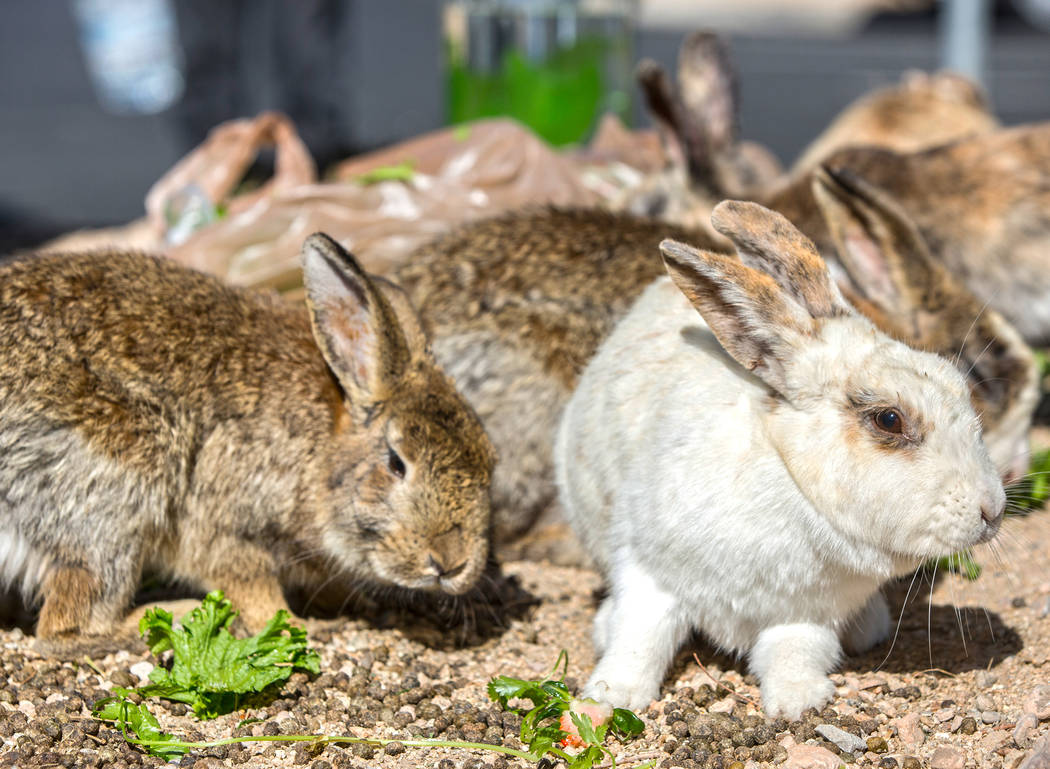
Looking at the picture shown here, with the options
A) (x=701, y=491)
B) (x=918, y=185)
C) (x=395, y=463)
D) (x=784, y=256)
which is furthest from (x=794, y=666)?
(x=918, y=185)

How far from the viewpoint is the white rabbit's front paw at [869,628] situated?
3.46 metres

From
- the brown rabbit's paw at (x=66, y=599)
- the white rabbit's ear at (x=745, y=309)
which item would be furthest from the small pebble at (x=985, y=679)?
the brown rabbit's paw at (x=66, y=599)

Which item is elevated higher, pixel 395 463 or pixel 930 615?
pixel 395 463

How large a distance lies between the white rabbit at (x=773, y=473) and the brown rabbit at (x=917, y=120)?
16.0 feet

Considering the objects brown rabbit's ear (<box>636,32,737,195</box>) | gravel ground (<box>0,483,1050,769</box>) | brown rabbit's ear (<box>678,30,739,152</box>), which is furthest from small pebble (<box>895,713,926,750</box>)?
brown rabbit's ear (<box>678,30,739,152</box>)

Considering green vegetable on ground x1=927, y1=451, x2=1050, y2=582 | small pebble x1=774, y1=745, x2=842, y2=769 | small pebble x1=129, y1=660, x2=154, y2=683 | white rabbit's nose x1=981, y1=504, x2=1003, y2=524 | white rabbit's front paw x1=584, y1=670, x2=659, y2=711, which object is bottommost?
green vegetable on ground x1=927, y1=451, x2=1050, y2=582

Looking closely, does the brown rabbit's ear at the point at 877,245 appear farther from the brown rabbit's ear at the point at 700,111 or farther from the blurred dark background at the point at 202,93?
the blurred dark background at the point at 202,93

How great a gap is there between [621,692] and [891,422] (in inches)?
38.7

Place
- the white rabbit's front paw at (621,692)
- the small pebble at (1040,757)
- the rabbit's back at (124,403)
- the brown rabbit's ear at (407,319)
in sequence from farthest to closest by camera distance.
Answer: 1. the brown rabbit's ear at (407,319)
2. the rabbit's back at (124,403)
3. the white rabbit's front paw at (621,692)
4. the small pebble at (1040,757)

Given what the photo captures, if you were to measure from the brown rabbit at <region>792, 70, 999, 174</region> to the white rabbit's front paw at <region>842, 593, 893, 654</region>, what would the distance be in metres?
4.71

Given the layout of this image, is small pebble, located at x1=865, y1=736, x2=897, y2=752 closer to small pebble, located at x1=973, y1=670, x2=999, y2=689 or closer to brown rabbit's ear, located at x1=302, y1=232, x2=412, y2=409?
small pebble, located at x1=973, y1=670, x2=999, y2=689

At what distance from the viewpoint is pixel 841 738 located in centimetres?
299

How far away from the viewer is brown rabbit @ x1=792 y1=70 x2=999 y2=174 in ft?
26.0

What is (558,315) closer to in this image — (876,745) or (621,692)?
(621,692)
